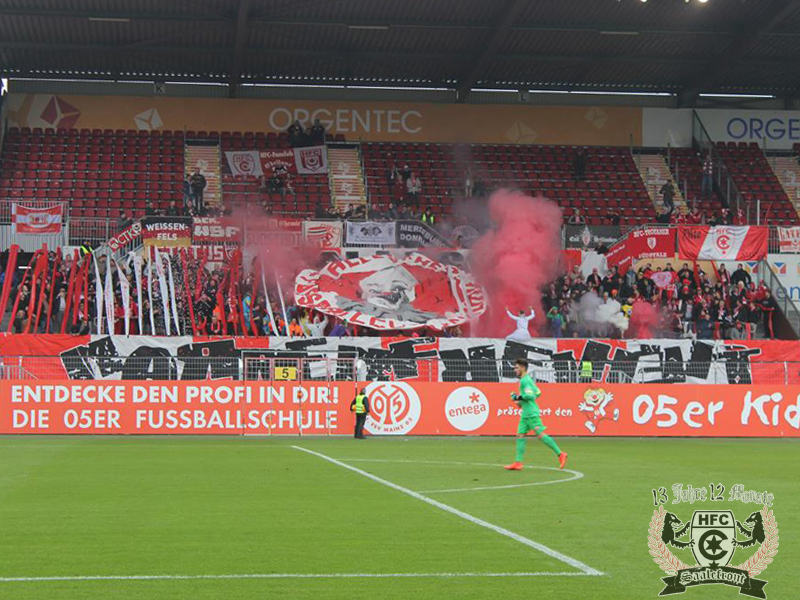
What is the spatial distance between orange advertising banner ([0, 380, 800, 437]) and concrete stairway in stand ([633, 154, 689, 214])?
1961 cm

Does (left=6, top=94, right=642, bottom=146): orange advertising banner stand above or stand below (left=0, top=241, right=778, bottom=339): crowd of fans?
above

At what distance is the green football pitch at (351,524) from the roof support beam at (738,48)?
28545mm

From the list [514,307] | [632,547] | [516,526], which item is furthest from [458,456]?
[514,307]

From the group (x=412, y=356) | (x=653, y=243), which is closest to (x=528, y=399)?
(x=412, y=356)

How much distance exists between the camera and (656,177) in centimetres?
5316

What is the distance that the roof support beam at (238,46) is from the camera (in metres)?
43.8

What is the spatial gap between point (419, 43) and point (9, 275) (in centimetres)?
2144

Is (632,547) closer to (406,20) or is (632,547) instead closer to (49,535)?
(49,535)

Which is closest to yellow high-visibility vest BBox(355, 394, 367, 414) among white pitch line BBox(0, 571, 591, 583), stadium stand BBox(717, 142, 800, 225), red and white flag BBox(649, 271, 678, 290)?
red and white flag BBox(649, 271, 678, 290)

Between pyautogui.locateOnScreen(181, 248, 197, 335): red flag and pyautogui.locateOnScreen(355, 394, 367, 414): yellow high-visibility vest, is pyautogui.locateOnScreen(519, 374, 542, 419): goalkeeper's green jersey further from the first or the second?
pyautogui.locateOnScreen(181, 248, 197, 335): red flag

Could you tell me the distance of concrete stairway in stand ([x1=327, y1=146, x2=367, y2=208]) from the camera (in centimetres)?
4922

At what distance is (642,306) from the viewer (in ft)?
126

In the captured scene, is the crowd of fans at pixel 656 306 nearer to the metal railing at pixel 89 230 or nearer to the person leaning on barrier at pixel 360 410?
the person leaning on barrier at pixel 360 410

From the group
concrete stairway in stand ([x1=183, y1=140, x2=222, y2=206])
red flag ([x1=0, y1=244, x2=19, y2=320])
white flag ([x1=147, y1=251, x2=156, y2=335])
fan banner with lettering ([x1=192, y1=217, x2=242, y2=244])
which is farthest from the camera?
concrete stairway in stand ([x1=183, y1=140, x2=222, y2=206])
